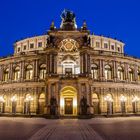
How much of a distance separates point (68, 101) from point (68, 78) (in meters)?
5.38

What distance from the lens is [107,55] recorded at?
51.8 meters

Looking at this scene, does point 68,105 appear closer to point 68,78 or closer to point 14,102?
point 68,78

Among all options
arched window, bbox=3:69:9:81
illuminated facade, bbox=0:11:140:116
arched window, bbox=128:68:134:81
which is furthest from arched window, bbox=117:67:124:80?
arched window, bbox=3:69:9:81

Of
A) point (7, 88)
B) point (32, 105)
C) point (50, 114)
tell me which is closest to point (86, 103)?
point (50, 114)

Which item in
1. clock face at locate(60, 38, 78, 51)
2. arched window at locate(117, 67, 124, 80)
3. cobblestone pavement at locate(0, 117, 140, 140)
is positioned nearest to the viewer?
cobblestone pavement at locate(0, 117, 140, 140)

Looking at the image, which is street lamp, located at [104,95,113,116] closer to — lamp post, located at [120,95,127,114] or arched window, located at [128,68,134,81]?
lamp post, located at [120,95,127,114]

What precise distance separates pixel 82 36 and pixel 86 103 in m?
15.3

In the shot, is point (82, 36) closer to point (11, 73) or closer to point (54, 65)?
point (54, 65)

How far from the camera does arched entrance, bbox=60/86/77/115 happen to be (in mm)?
44812

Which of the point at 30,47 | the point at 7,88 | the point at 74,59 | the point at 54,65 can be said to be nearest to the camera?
the point at 54,65

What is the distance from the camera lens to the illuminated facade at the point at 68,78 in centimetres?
4366

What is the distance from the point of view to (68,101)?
150 feet

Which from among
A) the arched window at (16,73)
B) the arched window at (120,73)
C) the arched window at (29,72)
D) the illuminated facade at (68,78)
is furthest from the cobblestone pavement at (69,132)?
the arched window at (16,73)

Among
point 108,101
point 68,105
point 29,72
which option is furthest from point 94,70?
point 29,72
